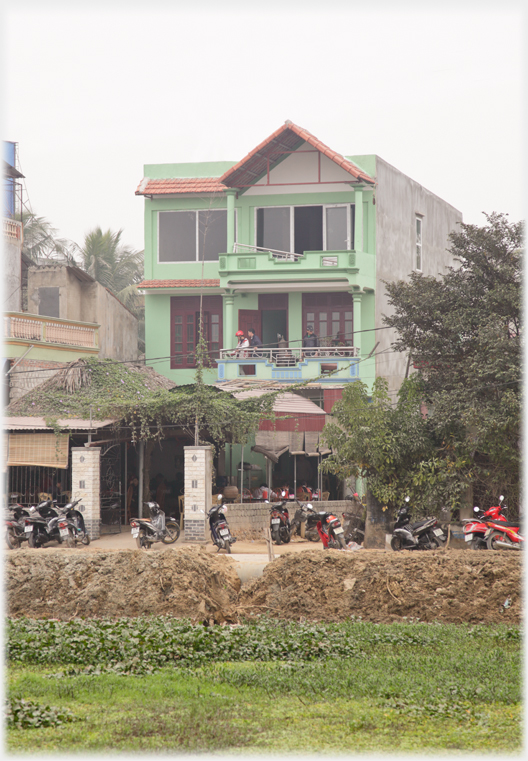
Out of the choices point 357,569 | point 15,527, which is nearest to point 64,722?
point 357,569

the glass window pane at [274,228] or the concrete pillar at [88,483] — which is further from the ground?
the glass window pane at [274,228]

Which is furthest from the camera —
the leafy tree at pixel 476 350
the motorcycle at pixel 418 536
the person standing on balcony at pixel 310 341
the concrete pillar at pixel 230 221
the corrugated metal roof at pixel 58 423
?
the concrete pillar at pixel 230 221

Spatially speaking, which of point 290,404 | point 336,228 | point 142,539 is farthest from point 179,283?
point 142,539

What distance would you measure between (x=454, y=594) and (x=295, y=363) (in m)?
15.0

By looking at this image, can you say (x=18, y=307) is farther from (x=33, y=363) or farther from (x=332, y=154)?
(x=332, y=154)

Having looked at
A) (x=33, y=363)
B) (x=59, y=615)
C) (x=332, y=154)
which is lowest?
(x=59, y=615)

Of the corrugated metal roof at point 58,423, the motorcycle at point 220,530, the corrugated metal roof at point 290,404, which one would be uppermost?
the corrugated metal roof at point 290,404

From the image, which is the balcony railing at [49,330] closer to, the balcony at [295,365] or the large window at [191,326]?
the large window at [191,326]

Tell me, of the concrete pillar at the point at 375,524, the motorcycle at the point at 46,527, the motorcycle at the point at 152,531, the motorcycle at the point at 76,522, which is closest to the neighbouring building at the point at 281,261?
the motorcycle at the point at 152,531

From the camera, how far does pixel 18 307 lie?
28.6 metres

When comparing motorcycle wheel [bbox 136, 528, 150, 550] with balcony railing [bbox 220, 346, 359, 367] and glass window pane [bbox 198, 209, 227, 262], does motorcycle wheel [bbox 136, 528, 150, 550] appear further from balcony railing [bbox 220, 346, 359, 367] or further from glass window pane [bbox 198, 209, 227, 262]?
glass window pane [bbox 198, 209, 227, 262]

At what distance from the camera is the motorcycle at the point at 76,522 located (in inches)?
695

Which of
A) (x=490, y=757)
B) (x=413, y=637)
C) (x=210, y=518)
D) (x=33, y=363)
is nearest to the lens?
(x=490, y=757)

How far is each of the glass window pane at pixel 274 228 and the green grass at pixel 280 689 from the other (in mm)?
19082
